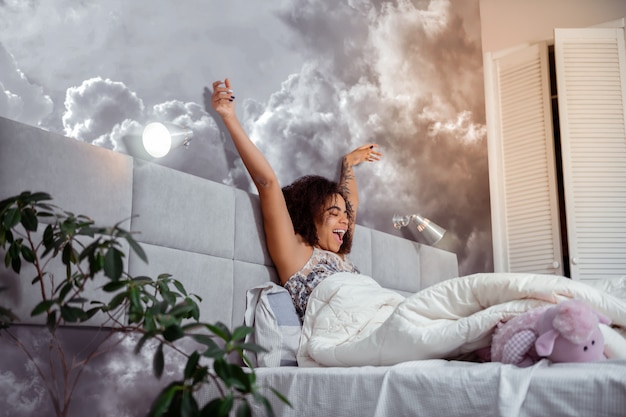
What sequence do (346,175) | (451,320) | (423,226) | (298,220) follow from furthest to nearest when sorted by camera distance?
(423,226) < (346,175) < (298,220) < (451,320)

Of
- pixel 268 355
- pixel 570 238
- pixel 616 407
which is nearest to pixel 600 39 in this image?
pixel 570 238

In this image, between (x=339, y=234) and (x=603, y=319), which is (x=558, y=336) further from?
(x=339, y=234)

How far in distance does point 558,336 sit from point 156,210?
121 cm

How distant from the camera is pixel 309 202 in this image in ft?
8.82

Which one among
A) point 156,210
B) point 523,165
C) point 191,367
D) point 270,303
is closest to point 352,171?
point 270,303

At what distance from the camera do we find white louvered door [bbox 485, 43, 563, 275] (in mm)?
4141

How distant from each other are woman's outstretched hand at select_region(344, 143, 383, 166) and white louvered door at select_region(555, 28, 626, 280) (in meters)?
1.44

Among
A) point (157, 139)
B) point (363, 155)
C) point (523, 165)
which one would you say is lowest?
point (157, 139)

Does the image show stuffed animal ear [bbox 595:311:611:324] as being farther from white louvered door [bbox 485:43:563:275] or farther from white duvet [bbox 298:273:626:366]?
white louvered door [bbox 485:43:563:275]

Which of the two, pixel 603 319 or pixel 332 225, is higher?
pixel 332 225

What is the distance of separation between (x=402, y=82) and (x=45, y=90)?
221cm

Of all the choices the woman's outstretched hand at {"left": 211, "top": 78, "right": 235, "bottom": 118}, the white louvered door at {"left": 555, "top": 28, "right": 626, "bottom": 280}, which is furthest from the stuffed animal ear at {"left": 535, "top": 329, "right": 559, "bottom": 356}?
the white louvered door at {"left": 555, "top": 28, "right": 626, "bottom": 280}

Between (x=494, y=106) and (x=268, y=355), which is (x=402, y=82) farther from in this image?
(x=268, y=355)

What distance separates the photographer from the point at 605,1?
4.32 m
